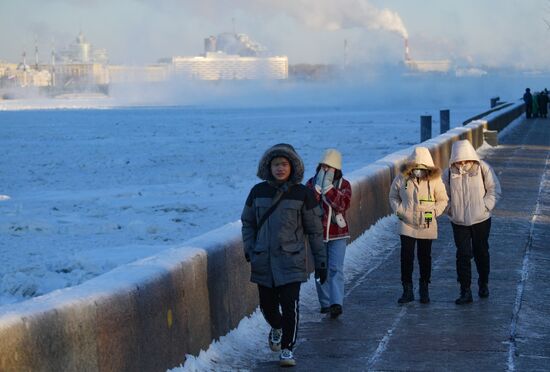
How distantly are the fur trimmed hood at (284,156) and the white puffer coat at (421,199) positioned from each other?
222cm

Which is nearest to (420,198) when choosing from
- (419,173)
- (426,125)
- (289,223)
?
(419,173)

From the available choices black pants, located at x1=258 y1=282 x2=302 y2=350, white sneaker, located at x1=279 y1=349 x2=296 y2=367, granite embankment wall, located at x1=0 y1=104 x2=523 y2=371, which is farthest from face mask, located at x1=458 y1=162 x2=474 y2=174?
white sneaker, located at x1=279 y1=349 x2=296 y2=367

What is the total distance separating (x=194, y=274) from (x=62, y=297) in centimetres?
168

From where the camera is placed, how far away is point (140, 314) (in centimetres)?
630

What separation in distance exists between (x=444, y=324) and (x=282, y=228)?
206 centimetres

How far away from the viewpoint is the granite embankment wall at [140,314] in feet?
17.0

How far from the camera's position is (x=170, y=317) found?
6.80 metres

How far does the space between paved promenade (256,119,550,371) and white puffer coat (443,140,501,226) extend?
720mm

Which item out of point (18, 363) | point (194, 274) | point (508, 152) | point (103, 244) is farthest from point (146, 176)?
point (18, 363)

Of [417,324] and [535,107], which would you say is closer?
[417,324]

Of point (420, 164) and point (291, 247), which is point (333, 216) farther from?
point (291, 247)

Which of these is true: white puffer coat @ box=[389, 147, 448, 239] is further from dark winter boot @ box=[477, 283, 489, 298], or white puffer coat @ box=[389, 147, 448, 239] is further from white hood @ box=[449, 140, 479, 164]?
dark winter boot @ box=[477, 283, 489, 298]

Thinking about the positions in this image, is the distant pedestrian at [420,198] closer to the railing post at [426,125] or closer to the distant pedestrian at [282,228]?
the distant pedestrian at [282,228]

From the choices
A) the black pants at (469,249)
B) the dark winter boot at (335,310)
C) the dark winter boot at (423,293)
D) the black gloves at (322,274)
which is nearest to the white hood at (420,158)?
the black pants at (469,249)
